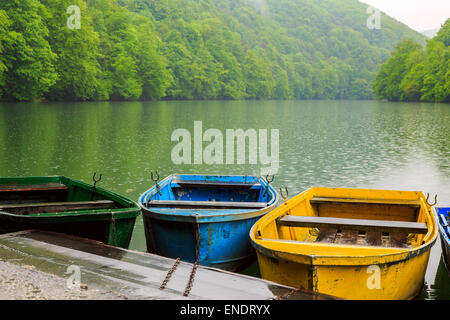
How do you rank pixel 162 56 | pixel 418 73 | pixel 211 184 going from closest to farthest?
pixel 211 184, pixel 418 73, pixel 162 56

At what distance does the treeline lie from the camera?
271 ft

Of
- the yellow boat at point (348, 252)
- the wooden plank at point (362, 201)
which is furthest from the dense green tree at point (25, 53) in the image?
the yellow boat at point (348, 252)

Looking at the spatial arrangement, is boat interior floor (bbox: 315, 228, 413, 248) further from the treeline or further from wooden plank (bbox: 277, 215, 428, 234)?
the treeline

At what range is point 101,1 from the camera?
251 feet

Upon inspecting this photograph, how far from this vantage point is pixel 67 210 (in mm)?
9031

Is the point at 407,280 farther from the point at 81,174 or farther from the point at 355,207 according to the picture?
the point at 81,174

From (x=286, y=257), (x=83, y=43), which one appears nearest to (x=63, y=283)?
(x=286, y=257)

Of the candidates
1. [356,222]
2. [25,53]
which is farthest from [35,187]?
[25,53]

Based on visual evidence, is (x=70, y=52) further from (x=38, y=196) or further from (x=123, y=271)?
(x=123, y=271)

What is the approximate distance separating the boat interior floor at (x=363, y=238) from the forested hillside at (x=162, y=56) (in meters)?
46.3

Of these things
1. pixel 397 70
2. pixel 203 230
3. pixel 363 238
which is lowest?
pixel 363 238

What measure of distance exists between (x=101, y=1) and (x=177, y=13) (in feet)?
151

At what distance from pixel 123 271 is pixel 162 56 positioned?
89.9m

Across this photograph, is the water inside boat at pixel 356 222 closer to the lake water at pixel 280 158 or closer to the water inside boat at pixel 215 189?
the lake water at pixel 280 158
